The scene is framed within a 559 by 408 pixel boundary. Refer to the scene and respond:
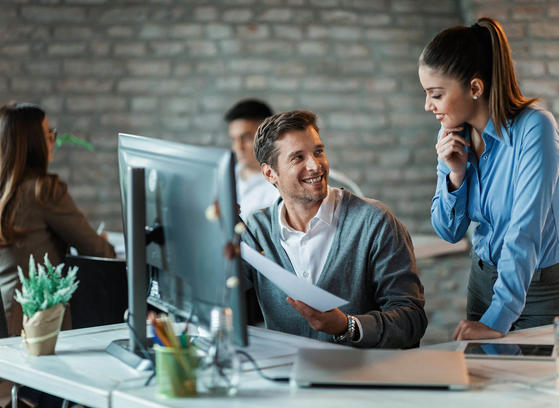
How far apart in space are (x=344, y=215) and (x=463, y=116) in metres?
0.43

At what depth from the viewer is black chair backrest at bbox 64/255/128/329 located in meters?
2.61

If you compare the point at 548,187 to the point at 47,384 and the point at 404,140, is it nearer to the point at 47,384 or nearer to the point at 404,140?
the point at 47,384

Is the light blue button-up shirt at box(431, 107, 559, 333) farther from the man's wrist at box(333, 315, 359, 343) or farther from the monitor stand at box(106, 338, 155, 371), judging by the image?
the monitor stand at box(106, 338, 155, 371)

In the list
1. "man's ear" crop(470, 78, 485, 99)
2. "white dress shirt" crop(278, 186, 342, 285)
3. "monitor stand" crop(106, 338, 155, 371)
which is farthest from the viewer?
"white dress shirt" crop(278, 186, 342, 285)

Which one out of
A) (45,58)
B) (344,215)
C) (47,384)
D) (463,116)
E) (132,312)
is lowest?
(47,384)

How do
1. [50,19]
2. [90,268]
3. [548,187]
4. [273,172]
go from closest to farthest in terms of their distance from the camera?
[548,187] → [273,172] → [90,268] → [50,19]

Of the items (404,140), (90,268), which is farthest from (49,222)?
(404,140)

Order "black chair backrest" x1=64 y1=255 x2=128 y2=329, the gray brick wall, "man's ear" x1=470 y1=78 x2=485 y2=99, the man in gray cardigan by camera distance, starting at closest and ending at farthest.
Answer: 1. "man's ear" x1=470 y1=78 x2=485 y2=99
2. the man in gray cardigan
3. "black chair backrest" x1=64 y1=255 x2=128 y2=329
4. the gray brick wall

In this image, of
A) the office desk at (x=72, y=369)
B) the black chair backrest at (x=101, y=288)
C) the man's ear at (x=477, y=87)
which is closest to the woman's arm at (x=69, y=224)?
the black chair backrest at (x=101, y=288)

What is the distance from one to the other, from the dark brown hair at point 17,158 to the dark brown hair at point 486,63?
1.65 meters

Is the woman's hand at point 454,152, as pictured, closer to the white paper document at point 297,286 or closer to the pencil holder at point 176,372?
the white paper document at point 297,286

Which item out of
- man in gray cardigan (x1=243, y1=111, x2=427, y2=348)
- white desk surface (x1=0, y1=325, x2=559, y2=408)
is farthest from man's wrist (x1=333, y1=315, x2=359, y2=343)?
white desk surface (x1=0, y1=325, x2=559, y2=408)

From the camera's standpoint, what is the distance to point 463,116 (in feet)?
6.07

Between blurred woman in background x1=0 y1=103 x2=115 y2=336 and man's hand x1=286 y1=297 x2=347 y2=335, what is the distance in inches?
55.0
